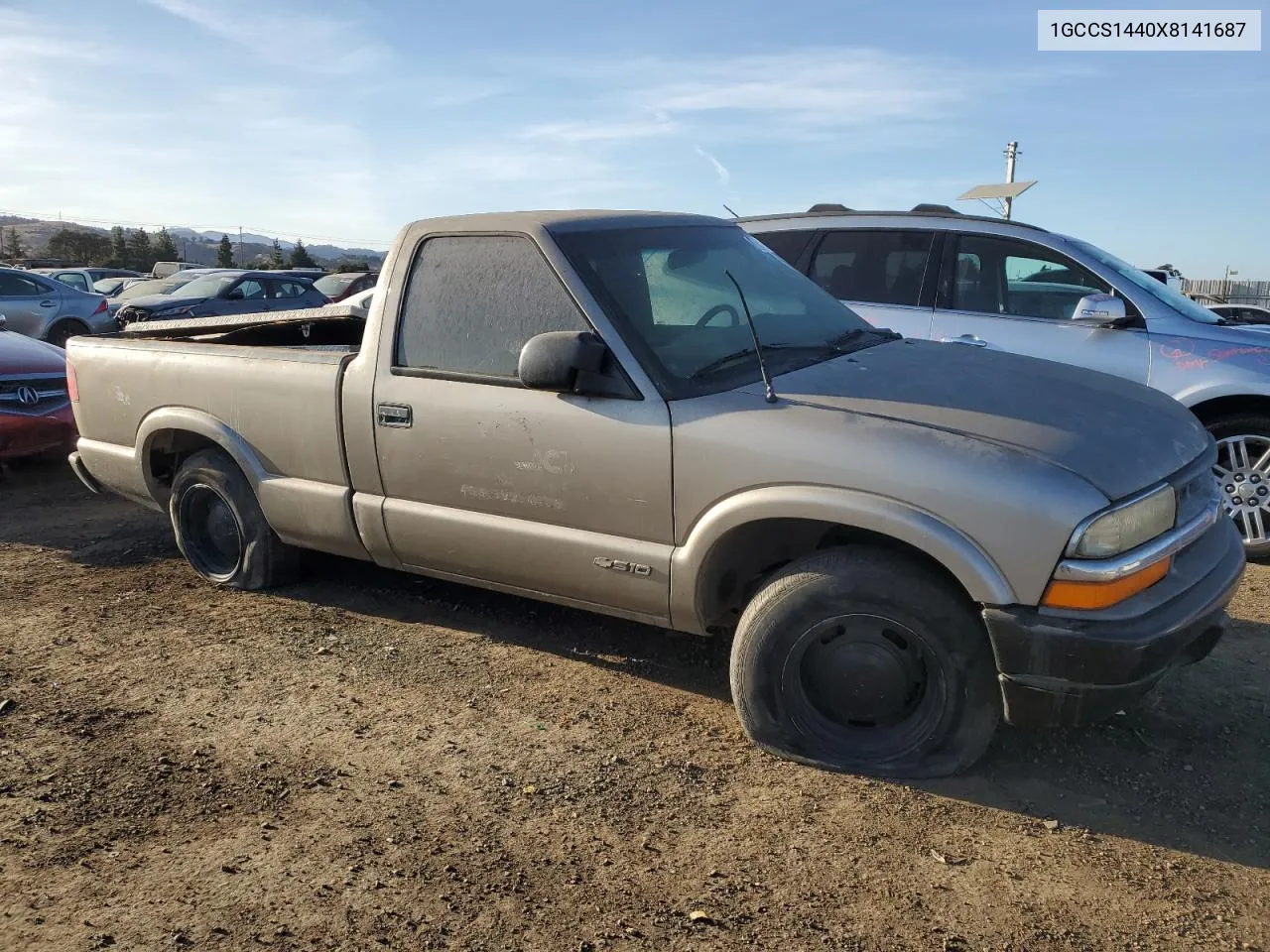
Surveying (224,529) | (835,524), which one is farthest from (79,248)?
(835,524)

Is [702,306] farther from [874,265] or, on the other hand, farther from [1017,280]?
[1017,280]

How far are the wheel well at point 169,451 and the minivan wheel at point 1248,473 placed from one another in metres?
5.39

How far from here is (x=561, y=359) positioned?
3.47m

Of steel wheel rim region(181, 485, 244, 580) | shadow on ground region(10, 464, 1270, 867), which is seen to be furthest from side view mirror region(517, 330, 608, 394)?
steel wheel rim region(181, 485, 244, 580)

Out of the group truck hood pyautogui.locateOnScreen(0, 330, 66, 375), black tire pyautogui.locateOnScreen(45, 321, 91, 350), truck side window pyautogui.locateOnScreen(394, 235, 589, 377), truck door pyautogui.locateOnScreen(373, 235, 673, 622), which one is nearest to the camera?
truck door pyautogui.locateOnScreen(373, 235, 673, 622)

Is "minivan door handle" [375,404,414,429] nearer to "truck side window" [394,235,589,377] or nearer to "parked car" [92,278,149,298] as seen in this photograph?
"truck side window" [394,235,589,377]

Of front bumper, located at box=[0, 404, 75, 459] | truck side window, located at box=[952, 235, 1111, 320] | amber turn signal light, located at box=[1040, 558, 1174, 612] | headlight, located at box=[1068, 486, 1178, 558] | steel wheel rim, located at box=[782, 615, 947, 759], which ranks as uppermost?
truck side window, located at box=[952, 235, 1111, 320]

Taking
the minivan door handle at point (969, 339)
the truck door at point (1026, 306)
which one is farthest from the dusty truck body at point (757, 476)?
the truck door at point (1026, 306)

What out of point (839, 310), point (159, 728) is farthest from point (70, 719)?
point (839, 310)

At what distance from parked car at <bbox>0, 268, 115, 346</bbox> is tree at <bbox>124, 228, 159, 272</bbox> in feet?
108

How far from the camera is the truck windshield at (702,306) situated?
11.9ft

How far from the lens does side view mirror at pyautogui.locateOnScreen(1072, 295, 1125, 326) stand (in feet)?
18.0

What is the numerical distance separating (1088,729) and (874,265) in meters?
3.55

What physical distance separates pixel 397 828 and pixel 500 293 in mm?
2049
